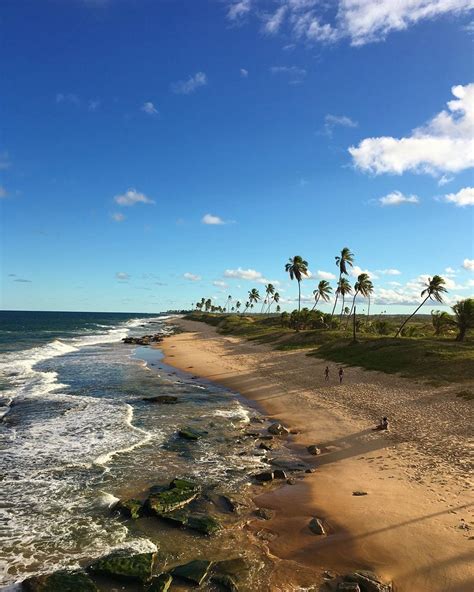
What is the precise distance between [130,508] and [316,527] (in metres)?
6.80

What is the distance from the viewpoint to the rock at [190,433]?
2392 centimetres

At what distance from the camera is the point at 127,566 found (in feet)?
38.5

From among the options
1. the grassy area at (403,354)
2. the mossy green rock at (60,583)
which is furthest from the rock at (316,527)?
the grassy area at (403,354)

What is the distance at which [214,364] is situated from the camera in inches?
2148

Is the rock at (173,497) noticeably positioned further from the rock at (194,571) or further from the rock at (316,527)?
the rock at (316,527)

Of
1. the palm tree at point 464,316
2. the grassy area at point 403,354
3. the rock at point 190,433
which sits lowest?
the rock at point 190,433

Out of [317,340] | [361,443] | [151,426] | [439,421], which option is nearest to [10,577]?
[151,426]

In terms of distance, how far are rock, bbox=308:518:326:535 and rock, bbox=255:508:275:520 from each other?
1566 millimetres

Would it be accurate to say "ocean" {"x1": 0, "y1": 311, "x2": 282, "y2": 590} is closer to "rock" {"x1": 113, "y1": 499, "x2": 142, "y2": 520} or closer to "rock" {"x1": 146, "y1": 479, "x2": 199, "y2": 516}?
"rock" {"x1": 113, "y1": 499, "x2": 142, "y2": 520}

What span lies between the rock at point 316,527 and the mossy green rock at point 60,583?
7.04 m

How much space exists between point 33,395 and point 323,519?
2847 cm

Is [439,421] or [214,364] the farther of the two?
[214,364]

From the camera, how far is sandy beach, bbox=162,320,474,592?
12.2 metres

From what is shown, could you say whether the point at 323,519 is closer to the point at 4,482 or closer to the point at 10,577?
the point at 10,577
